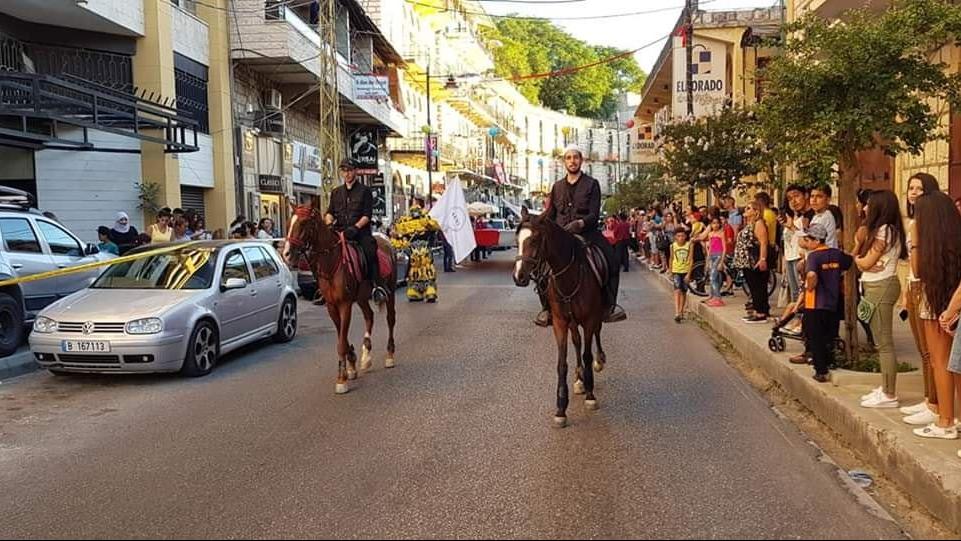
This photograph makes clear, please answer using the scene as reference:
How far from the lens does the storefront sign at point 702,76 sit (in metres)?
25.5

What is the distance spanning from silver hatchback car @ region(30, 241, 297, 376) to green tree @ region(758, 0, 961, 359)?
6.86 metres

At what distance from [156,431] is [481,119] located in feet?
220

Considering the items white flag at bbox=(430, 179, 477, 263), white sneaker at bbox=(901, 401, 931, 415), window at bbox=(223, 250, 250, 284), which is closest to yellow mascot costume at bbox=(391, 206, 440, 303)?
white flag at bbox=(430, 179, 477, 263)

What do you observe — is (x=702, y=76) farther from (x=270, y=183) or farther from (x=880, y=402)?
(x=880, y=402)

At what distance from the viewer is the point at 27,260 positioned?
12.0m

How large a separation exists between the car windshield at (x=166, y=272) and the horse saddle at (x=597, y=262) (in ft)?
16.5

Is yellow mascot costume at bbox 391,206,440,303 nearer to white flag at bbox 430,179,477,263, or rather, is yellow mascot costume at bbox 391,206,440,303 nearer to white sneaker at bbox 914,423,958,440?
white flag at bbox 430,179,477,263

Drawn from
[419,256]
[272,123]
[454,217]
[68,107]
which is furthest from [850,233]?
[272,123]

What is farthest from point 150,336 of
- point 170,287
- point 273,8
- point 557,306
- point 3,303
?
point 273,8

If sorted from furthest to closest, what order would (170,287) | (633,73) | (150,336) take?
(633,73) < (170,287) < (150,336)

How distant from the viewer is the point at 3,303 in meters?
11.0

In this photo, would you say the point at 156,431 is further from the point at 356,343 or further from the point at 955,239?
the point at 955,239

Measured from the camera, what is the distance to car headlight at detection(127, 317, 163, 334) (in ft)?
30.1

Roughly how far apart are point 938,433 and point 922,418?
1.42ft
